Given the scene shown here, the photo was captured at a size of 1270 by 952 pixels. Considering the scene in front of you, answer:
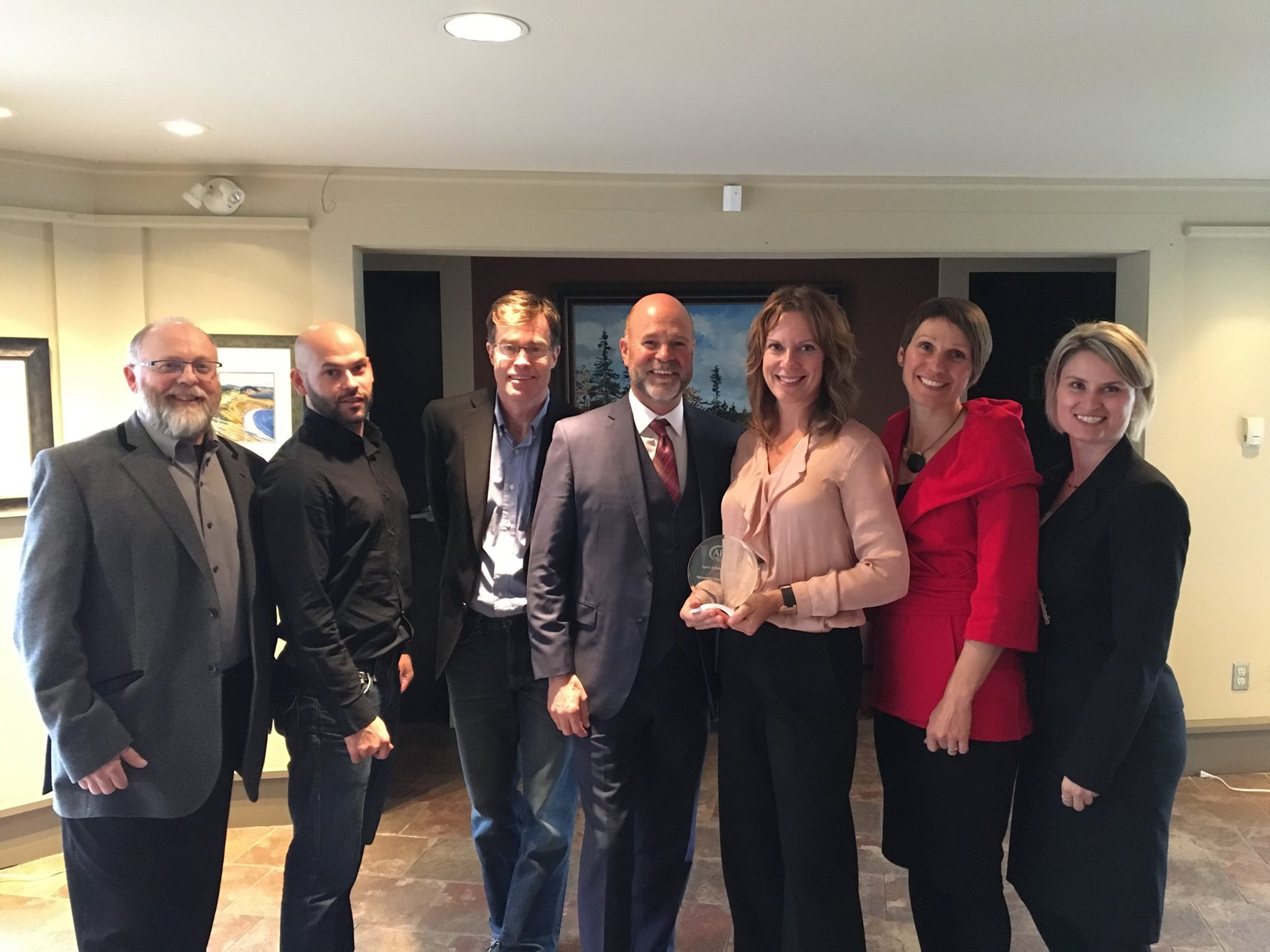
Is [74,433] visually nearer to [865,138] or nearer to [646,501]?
[646,501]

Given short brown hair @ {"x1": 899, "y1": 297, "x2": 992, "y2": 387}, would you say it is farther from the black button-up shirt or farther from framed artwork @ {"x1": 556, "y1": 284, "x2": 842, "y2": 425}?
framed artwork @ {"x1": 556, "y1": 284, "x2": 842, "y2": 425}

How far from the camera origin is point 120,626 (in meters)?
1.99

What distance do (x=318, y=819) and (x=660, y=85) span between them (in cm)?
220

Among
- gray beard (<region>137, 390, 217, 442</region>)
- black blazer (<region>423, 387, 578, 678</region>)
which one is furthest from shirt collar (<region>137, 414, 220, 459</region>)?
black blazer (<region>423, 387, 578, 678</region>)

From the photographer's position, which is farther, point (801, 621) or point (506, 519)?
point (506, 519)

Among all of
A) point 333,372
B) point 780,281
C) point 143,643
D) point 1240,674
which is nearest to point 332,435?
point 333,372

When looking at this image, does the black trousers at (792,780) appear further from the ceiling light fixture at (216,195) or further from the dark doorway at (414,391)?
the dark doorway at (414,391)

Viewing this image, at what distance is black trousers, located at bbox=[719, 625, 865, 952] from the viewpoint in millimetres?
2025

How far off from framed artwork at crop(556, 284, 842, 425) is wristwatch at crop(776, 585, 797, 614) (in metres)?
3.06

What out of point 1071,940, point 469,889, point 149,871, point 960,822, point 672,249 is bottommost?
point 469,889

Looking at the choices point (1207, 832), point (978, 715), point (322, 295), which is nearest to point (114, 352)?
point (322, 295)

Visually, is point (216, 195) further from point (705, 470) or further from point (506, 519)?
point (705, 470)

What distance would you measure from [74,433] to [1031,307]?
4.91 m

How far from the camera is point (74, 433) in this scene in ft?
11.5
